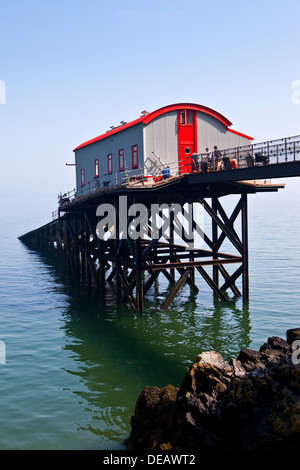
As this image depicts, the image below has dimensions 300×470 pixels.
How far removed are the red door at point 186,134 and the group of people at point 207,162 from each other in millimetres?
1032

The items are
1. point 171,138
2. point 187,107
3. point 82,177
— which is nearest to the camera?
point 171,138

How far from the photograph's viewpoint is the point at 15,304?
2617 cm

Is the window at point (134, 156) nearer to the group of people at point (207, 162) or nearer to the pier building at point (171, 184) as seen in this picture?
the pier building at point (171, 184)

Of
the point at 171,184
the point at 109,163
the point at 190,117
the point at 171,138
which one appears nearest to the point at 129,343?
the point at 171,184

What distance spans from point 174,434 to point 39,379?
6433 mm

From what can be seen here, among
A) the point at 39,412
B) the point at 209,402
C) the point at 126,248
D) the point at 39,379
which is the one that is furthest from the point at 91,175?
the point at 209,402

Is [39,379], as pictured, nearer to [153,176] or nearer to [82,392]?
[82,392]

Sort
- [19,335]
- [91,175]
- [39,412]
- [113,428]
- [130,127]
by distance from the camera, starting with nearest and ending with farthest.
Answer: [113,428]
[39,412]
[19,335]
[130,127]
[91,175]

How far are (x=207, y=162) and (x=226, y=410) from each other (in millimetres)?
13182

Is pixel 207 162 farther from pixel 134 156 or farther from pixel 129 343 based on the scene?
pixel 129 343

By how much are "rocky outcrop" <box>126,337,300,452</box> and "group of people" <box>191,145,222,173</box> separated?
11118 millimetres

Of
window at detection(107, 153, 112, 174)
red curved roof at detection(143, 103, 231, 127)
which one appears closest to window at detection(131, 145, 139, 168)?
red curved roof at detection(143, 103, 231, 127)

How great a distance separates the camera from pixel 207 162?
20.8 m

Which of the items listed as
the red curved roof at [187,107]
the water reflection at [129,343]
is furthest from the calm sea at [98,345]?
the red curved roof at [187,107]
